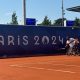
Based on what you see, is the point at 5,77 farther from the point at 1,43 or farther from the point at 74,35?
the point at 74,35

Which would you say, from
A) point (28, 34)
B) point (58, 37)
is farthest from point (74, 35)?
point (28, 34)

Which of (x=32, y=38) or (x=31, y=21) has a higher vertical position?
(x=31, y=21)

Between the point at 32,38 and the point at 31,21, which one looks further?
the point at 31,21

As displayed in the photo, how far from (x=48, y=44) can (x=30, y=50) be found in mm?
2126

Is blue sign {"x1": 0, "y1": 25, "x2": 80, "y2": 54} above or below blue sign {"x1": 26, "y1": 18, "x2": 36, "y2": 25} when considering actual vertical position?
below

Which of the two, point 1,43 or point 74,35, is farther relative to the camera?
point 74,35

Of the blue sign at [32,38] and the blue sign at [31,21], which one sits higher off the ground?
the blue sign at [31,21]

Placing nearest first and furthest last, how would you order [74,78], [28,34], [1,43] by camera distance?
[74,78] < [1,43] < [28,34]

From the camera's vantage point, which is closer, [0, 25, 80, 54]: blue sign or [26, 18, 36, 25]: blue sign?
[0, 25, 80, 54]: blue sign

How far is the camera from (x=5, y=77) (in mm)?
14461

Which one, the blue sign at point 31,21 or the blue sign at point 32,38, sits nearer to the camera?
the blue sign at point 32,38

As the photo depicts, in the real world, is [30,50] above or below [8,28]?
below

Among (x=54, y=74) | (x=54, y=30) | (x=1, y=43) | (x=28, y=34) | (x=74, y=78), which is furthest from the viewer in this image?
(x=54, y=30)

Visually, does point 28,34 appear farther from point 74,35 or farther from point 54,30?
point 74,35
